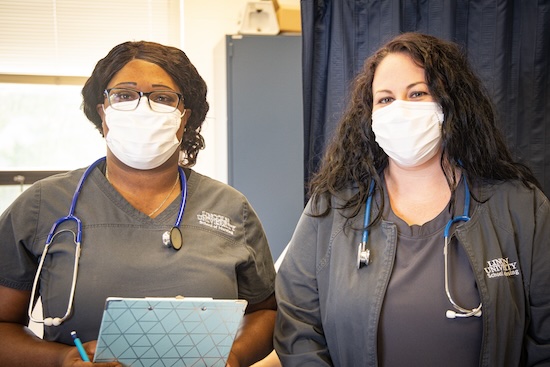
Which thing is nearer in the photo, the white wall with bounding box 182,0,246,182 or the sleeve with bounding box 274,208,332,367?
the sleeve with bounding box 274,208,332,367

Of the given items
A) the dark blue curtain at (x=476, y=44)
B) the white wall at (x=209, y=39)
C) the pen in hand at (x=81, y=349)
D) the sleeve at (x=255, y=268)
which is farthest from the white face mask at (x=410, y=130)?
the white wall at (x=209, y=39)

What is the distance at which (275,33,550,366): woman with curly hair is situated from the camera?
4.49 feet

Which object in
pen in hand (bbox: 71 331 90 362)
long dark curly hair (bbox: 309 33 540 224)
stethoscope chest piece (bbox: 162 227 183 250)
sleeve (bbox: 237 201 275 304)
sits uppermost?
long dark curly hair (bbox: 309 33 540 224)

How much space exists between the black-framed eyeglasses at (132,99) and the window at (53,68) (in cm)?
181

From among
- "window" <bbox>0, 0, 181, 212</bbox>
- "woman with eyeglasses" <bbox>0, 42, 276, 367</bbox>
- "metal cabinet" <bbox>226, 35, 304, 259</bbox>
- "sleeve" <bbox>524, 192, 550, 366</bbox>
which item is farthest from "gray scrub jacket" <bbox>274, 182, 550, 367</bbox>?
"window" <bbox>0, 0, 181, 212</bbox>

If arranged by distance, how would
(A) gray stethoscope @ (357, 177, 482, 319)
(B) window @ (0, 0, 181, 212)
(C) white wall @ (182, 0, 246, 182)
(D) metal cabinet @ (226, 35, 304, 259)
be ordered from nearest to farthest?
(A) gray stethoscope @ (357, 177, 482, 319)
(D) metal cabinet @ (226, 35, 304, 259)
(B) window @ (0, 0, 181, 212)
(C) white wall @ (182, 0, 246, 182)

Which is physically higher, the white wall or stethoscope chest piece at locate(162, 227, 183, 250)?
the white wall

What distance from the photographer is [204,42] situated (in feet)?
11.1

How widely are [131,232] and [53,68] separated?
2.07 meters

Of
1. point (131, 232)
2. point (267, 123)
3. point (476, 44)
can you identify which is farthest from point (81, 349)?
point (267, 123)

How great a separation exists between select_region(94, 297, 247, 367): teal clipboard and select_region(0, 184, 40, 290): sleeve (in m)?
0.32

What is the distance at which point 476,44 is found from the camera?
2.19 metres

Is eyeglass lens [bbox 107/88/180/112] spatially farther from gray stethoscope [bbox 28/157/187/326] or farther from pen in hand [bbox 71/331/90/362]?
pen in hand [bbox 71/331/90/362]

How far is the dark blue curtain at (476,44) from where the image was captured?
2154 millimetres
